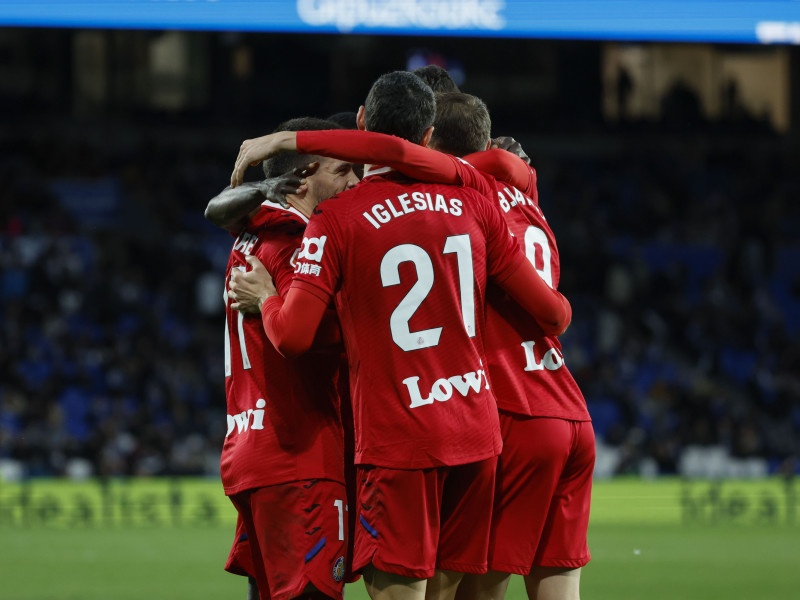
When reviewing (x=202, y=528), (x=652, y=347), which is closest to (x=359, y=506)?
(x=202, y=528)

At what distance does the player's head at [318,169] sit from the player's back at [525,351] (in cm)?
52

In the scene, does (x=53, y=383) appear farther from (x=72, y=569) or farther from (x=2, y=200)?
(x=72, y=569)

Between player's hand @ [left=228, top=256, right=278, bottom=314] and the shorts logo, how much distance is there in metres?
0.79

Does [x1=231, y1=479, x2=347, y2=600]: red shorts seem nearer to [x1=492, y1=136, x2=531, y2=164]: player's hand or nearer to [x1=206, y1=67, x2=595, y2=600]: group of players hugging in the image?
[x1=206, y1=67, x2=595, y2=600]: group of players hugging

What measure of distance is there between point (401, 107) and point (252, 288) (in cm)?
70

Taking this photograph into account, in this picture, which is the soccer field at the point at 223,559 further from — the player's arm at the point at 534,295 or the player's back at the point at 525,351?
the player's arm at the point at 534,295

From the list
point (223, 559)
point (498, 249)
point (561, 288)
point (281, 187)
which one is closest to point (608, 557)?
point (223, 559)

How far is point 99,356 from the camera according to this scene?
51.4 ft

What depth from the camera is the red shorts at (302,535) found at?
3354mm

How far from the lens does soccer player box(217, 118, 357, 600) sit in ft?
11.1

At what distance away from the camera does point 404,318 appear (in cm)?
313

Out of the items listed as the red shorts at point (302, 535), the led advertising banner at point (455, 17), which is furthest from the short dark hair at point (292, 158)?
the led advertising banner at point (455, 17)

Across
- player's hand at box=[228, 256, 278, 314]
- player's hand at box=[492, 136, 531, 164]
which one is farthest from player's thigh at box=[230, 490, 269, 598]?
player's hand at box=[492, 136, 531, 164]

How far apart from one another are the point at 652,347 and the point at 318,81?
25.9 feet
